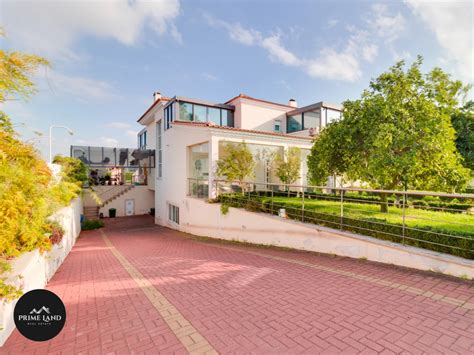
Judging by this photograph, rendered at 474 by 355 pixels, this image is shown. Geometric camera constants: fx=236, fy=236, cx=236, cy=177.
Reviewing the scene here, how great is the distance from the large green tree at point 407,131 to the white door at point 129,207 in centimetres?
2323

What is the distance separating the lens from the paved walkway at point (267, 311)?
2959mm

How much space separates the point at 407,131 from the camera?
668 cm

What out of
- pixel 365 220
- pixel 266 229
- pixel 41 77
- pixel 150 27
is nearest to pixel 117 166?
pixel 150 27

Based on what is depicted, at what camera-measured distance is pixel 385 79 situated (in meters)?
7.27

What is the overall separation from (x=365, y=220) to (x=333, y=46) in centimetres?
995

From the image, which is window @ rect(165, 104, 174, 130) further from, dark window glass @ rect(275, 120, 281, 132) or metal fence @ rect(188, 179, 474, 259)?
dark window glass @ rect(275, 120, 281, 132)

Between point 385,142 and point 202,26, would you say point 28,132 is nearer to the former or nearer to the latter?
point 385,142

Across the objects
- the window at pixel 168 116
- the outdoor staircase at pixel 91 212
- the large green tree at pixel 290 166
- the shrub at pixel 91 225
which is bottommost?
the shrub at pixel 91 225

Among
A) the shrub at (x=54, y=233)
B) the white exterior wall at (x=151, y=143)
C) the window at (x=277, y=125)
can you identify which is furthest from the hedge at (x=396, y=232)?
the white exterior wall at (x=151, y=143)

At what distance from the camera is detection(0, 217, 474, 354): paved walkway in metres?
2.96

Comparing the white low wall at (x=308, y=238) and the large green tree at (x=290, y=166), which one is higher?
the large green tree at (x=290, y=166)

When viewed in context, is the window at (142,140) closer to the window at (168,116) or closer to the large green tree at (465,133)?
the window at (168,116)

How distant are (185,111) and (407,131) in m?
14.2

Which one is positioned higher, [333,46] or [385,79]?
[333,46]
